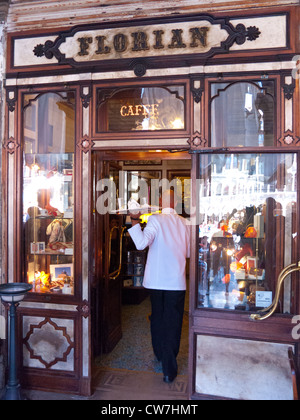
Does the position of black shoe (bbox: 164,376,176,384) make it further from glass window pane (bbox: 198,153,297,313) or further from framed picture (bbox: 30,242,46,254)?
framed picture (bbox: 30,242,46,254)

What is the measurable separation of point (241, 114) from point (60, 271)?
7.67 ft

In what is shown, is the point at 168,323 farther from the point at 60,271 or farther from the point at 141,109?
the point at 141,109

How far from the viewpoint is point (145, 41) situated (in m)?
3.42

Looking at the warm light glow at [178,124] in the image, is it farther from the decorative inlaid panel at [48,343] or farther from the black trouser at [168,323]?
the decorative inlaid panel at [48,343]

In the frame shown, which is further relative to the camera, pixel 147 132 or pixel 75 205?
pixel 75 205

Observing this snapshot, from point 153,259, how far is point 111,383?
133 cm

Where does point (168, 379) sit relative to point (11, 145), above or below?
below

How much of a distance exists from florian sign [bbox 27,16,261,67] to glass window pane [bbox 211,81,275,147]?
0.36 metres

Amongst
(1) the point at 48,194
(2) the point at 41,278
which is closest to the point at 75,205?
(1) the point at 48,194

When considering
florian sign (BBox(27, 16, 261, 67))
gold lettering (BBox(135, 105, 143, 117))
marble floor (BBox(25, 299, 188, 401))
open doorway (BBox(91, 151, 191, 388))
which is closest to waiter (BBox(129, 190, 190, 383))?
marble floor (BBox(25, 299, 188, 401))

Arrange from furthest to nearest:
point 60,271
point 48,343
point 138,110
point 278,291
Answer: point 60,271 → point 48,343 → point 138,110 → point 278,291

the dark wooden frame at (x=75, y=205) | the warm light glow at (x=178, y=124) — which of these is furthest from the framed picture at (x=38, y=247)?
the warm light glow at (x=178, y=124)

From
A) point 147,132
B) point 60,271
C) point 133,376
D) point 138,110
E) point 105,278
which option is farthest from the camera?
point 105,278

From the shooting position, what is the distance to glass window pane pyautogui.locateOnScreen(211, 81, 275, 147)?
326 cm
